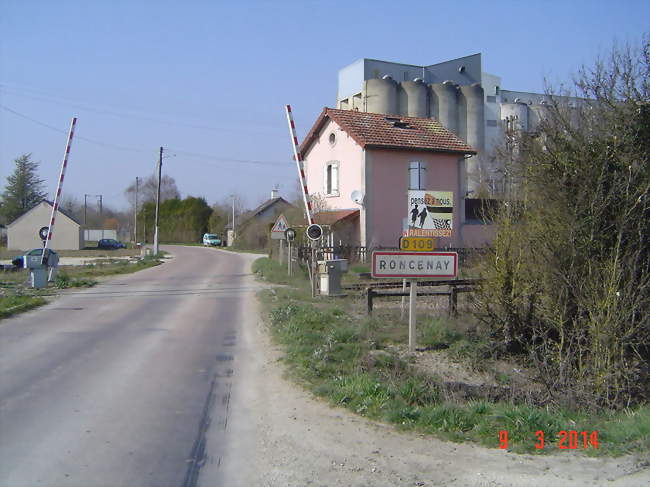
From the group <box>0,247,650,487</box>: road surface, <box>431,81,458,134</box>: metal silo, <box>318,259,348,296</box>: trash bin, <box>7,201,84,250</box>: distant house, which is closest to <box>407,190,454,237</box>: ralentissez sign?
<box>318,259,348,296</box>: trash bin

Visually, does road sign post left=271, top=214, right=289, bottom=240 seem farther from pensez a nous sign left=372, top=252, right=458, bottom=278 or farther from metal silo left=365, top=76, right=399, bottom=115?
metal silo left=365, top=76, right=399, bottom=115

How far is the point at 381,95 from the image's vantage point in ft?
200

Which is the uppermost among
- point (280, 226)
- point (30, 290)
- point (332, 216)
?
point (332, 216)

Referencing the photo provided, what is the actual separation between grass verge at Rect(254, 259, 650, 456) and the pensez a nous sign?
123 cm

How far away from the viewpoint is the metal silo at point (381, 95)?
6103 centimetres

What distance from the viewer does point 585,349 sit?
24.6 ft

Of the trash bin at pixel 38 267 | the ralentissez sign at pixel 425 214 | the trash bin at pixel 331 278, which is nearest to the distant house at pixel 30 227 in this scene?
the trash bin at pixel 38 267

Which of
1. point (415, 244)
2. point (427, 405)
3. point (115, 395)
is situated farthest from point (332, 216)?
point (427, 405)

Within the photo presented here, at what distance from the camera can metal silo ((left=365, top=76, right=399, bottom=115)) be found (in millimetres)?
61031

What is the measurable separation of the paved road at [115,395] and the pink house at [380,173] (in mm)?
14387

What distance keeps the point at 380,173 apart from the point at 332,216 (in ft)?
10.2

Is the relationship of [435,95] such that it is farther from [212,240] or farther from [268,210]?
[212,240]

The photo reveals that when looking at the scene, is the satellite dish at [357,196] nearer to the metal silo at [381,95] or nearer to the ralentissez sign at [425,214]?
the ralentissez sign at [425,214]

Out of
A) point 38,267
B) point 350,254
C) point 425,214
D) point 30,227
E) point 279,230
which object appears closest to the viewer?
point 425,214
